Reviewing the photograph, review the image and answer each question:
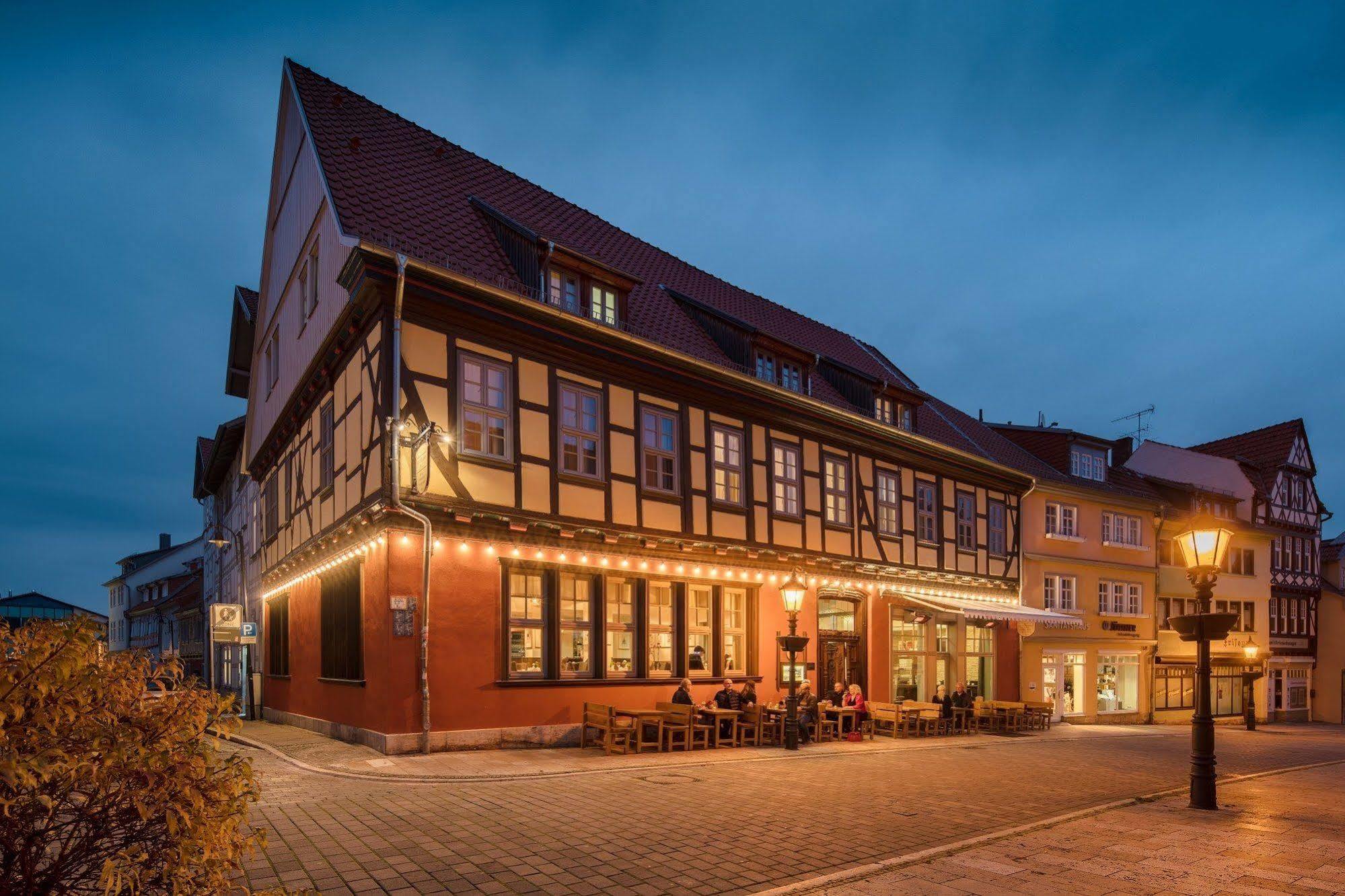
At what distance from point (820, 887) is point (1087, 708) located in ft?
95.1

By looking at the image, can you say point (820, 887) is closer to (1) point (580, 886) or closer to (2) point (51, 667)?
(1) point (580, 886)

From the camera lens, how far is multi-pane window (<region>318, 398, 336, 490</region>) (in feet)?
59.5

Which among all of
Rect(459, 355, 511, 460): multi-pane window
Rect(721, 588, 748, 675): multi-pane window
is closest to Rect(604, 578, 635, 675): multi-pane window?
Rect(721, 588, 748, 675): multi-pane window

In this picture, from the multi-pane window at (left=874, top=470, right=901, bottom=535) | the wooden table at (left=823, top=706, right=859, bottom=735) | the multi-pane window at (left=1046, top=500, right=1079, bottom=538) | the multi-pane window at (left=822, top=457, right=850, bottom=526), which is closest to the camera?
the wooden table at (left=823, top=706, right=859, bottom=735)

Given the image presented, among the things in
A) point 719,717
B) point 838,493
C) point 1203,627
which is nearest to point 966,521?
point 838,493

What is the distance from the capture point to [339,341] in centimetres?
1723

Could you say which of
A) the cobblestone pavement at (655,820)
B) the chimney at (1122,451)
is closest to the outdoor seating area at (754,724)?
the cobblestone pavement at (655,820)

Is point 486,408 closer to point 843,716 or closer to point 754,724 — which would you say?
point 754,724

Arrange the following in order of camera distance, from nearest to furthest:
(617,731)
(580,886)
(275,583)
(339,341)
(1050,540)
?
(580,886) → (617,731) → (339,341) → (275,583) → (1050,540)

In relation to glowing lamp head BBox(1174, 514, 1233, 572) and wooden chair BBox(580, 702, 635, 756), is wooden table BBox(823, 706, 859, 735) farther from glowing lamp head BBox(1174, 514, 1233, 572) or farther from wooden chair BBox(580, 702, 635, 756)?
glowing lamp head BBox(1174, 514, 1233, 572)

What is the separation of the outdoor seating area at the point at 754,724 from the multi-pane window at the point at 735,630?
42.5 inches

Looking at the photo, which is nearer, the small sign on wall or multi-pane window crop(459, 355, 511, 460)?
the small sign on wall

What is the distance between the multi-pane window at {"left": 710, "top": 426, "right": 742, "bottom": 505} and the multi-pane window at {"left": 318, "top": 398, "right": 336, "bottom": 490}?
7576 mm

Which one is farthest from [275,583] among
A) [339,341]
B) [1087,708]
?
[1087,708]
